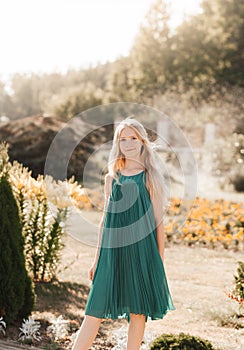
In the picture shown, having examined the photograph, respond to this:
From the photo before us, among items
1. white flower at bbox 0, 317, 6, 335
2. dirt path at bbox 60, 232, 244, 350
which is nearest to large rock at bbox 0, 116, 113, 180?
dirt path at bbox 60, 232, 244, 350

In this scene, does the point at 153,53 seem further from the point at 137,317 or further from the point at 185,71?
the point at 137,317

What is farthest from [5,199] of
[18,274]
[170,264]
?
[170,264]

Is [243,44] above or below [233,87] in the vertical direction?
above

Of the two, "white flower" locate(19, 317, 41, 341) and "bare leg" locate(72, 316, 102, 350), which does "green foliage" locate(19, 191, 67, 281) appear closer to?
"white flower" locate(19, 317, 41, 341)

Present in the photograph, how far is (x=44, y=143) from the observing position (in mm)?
13469

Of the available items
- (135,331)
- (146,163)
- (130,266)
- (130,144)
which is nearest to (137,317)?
(135,331)

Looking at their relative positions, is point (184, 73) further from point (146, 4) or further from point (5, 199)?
point (5, 199)

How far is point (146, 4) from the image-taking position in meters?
30.0

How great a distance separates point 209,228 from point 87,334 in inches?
192

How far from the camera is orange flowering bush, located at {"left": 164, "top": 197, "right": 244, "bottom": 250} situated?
7445 mm

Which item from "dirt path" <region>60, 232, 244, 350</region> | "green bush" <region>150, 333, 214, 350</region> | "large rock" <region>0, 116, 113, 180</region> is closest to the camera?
"green bush" <region>150, 333, 214, 350</region>

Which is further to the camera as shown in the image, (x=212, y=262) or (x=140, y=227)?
(x=212, y=262)

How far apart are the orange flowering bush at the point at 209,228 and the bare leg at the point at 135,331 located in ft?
14.5

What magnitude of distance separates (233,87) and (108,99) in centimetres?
695
